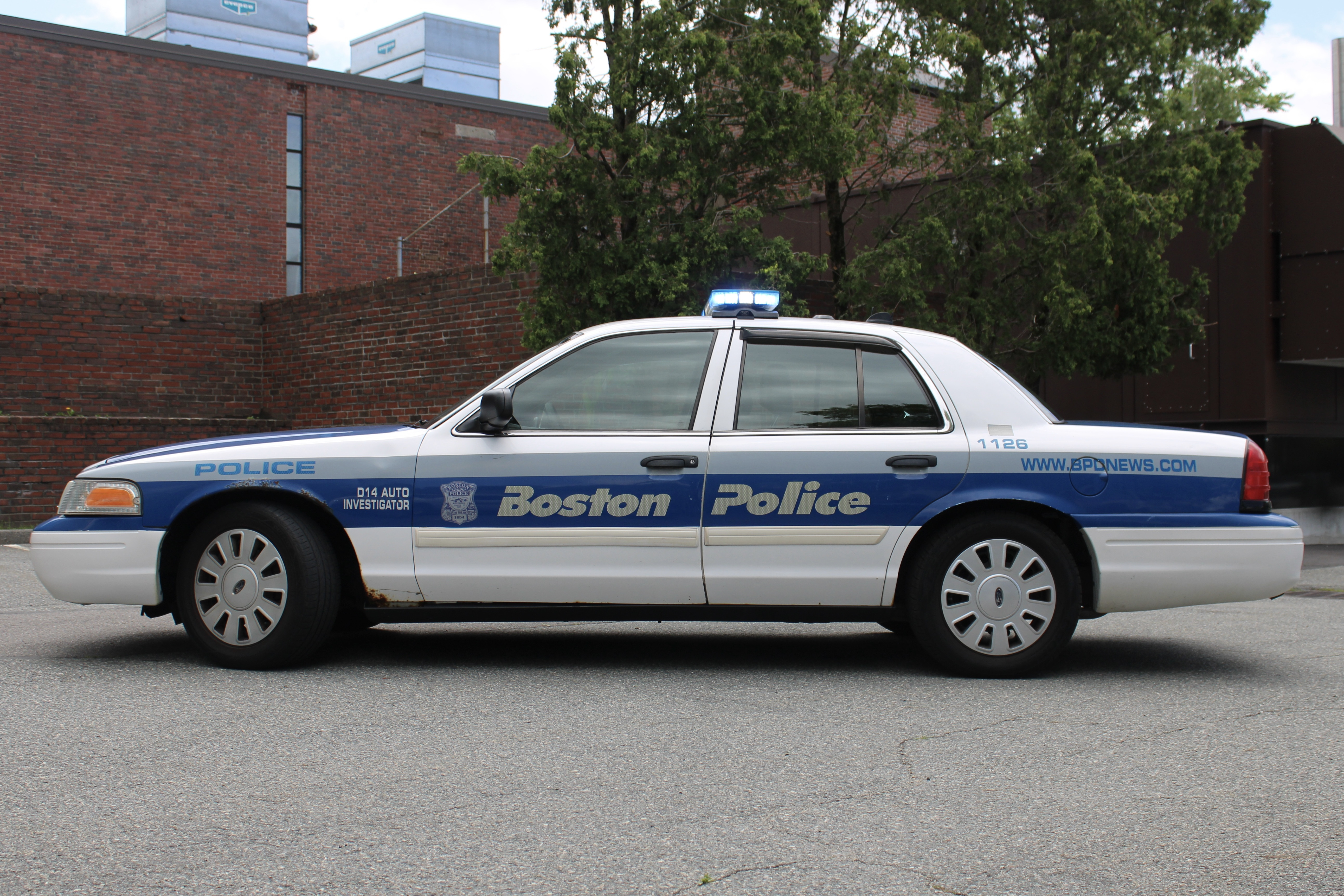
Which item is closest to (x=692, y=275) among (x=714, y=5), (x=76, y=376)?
(x=714, y=5)

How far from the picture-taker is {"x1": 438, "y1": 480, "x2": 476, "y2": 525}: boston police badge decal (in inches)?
229

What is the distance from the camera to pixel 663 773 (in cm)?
418

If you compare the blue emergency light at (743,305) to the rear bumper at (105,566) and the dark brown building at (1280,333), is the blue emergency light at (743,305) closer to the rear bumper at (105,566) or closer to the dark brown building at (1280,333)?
the rear bumper at (105,566)

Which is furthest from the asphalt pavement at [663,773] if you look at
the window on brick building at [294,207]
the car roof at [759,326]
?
the window on brick building at [294,207]

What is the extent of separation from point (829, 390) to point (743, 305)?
0.62 meters

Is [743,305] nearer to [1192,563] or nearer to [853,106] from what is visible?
[1192,563]

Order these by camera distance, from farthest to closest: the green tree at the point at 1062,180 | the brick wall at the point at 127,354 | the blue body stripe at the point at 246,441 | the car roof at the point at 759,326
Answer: the brick wall at the point at 127,354
the green tree at the point at 1062,180
the car roof at the point at 759,326
the blue body stripe at the point at 246,441

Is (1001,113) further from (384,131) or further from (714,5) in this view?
(384,131)

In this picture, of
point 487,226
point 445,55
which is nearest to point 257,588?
point 487,226

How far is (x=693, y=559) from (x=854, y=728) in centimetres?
123

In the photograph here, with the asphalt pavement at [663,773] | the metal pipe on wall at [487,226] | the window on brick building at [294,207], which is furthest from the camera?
the metal pipe on wall at [487,226]

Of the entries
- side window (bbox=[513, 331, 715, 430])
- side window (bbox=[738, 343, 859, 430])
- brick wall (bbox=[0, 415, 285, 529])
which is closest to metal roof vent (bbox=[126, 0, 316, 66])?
brick wall (bbox=[0, 415, 285, 529])

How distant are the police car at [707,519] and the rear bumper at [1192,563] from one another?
0.03 feet

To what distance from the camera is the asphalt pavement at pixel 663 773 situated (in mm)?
3256
